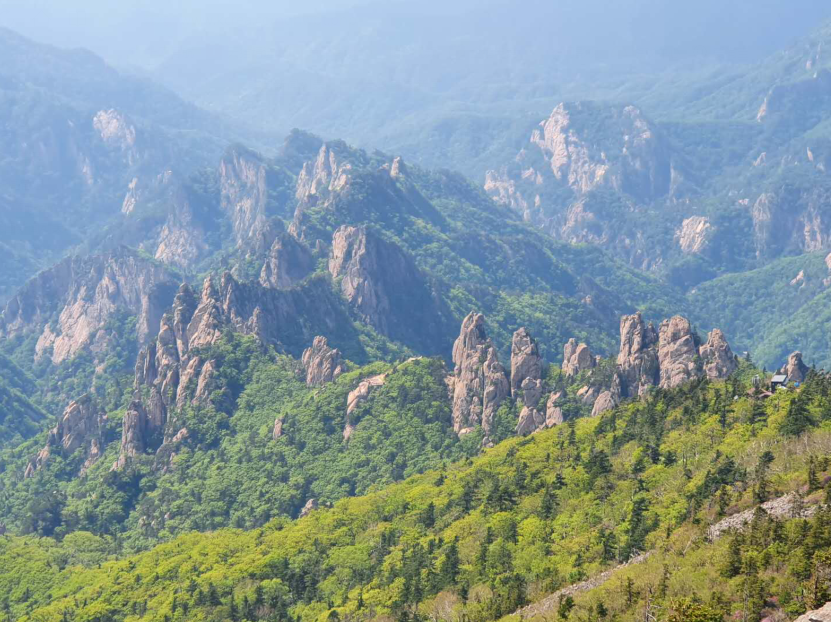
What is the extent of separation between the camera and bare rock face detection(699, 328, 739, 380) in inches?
6171

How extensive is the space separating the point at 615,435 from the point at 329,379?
233ft

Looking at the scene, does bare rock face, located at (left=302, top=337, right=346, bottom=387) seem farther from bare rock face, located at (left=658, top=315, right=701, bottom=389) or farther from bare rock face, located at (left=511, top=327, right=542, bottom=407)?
bare rock face, located at (left=658, top=315, right=701, bottom=389)

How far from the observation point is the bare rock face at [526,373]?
169m

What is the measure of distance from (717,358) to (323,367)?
65389mm

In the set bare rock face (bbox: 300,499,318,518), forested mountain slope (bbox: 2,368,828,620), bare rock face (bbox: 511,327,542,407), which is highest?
bare rock face (bbox: 511,327,542,407)

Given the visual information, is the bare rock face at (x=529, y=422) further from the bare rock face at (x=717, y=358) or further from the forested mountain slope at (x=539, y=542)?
the bare rock face at (x=717, y=358)

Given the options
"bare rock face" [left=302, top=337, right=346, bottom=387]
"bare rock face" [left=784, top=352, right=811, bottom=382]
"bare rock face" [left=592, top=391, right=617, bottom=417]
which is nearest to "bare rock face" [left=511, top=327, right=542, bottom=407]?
"bare rock face" [left=592, top=391, right=617, bottom=417]

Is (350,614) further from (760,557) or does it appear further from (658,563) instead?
(760,557)

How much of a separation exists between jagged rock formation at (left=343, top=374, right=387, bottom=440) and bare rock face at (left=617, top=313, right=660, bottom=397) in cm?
3855

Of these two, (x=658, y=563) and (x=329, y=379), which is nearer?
(x=658, y=563)

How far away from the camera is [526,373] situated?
172 meters

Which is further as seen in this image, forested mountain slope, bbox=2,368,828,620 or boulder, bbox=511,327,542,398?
boulder, bbox=511,327,542,398

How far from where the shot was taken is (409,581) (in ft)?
374

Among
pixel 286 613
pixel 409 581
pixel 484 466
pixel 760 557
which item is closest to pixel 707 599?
pixel 760 557
